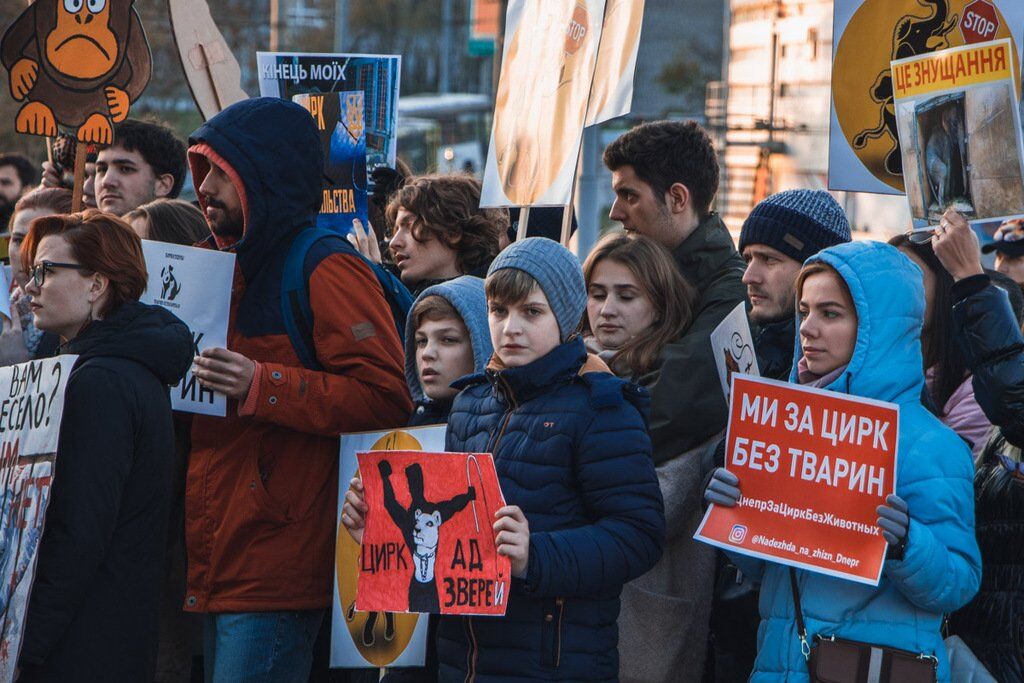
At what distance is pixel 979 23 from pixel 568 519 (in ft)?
7.07

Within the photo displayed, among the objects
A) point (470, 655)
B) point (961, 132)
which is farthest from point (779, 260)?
point (470, 655)

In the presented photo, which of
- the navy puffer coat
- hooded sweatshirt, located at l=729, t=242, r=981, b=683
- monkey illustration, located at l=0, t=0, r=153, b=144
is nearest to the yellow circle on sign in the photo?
A: the navy puffer coat

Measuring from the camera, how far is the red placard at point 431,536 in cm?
327

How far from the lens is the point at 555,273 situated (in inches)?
142

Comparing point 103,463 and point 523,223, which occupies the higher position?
point 523,223

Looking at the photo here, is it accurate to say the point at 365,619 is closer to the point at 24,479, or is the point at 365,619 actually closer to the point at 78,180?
the point at 24,479

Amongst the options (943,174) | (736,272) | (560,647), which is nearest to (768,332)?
(736,272)

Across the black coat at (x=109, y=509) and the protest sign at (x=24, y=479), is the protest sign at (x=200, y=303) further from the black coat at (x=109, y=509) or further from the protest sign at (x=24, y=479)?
the protest sign at (x=24, y=479)

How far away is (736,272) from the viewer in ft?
15.1

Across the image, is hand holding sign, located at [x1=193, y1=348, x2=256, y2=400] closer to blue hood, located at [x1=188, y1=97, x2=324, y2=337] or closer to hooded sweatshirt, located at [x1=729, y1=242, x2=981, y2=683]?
blue hood, located at [x1=188, y1=97, x2=324, y2=337]

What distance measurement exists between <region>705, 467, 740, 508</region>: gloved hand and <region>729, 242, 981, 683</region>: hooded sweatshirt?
25 cm

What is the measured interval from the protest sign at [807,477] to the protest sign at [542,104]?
1.39m

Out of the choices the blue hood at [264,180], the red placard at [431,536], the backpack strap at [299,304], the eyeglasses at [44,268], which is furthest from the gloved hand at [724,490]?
the eyeglasses at [44,268]

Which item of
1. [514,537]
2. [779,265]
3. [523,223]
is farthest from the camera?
[523,223]
